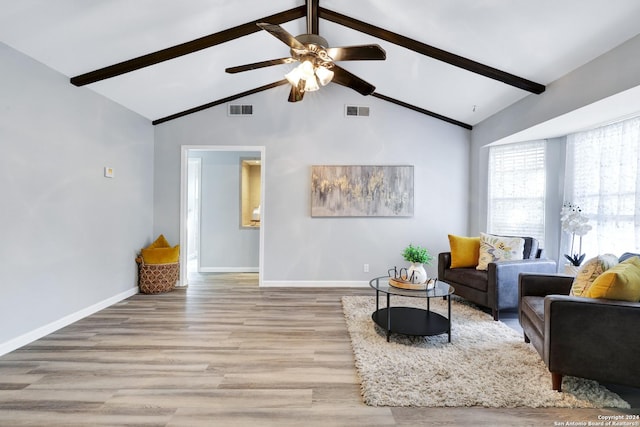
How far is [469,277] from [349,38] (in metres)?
3.10

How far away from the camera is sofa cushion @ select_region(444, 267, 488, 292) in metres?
3.38

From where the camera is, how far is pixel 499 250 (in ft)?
11.9

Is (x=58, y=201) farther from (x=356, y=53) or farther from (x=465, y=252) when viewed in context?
(x=465, y=252)

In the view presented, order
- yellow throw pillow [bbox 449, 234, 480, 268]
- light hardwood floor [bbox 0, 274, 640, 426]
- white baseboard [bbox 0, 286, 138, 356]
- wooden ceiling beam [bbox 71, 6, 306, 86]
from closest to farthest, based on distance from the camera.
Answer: light hardwood floor [bbox 0, 274, 640, 426] < white baseboard [bbox 0, 286, 138, 356] < wooden ceiling beam [bbox 71, 6, 306, 86] < yellow throw pillow [bbox 449, 234, 480, 268]

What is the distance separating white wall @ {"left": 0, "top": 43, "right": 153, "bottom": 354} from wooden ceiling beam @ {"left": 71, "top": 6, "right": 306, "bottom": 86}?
282 millimetres

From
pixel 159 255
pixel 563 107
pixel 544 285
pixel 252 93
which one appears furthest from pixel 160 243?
pixel 563 107

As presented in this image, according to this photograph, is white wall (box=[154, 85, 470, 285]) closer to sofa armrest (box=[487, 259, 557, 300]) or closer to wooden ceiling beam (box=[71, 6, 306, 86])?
sofa armrest (box=[487, 259, 557, 300])

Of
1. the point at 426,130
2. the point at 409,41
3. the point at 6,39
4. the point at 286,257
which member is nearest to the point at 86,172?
the point at 6,39

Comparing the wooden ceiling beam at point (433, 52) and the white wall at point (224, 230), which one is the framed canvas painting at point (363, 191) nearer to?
the wooden ceiling beam at point (433, 52)

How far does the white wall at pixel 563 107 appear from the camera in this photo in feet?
7.61

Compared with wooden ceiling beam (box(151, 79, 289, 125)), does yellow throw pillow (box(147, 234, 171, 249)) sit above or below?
below

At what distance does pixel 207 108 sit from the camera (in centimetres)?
458

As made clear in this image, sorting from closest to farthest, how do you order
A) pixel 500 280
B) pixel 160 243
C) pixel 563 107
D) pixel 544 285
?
pixel 544 285 → pixel 563 107 → pixel 500 280 → pixel 160 243

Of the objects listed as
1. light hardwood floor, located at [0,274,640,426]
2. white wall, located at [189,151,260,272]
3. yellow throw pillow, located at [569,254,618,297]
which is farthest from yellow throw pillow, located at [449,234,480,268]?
white wall, located at [189,151,260,272]
